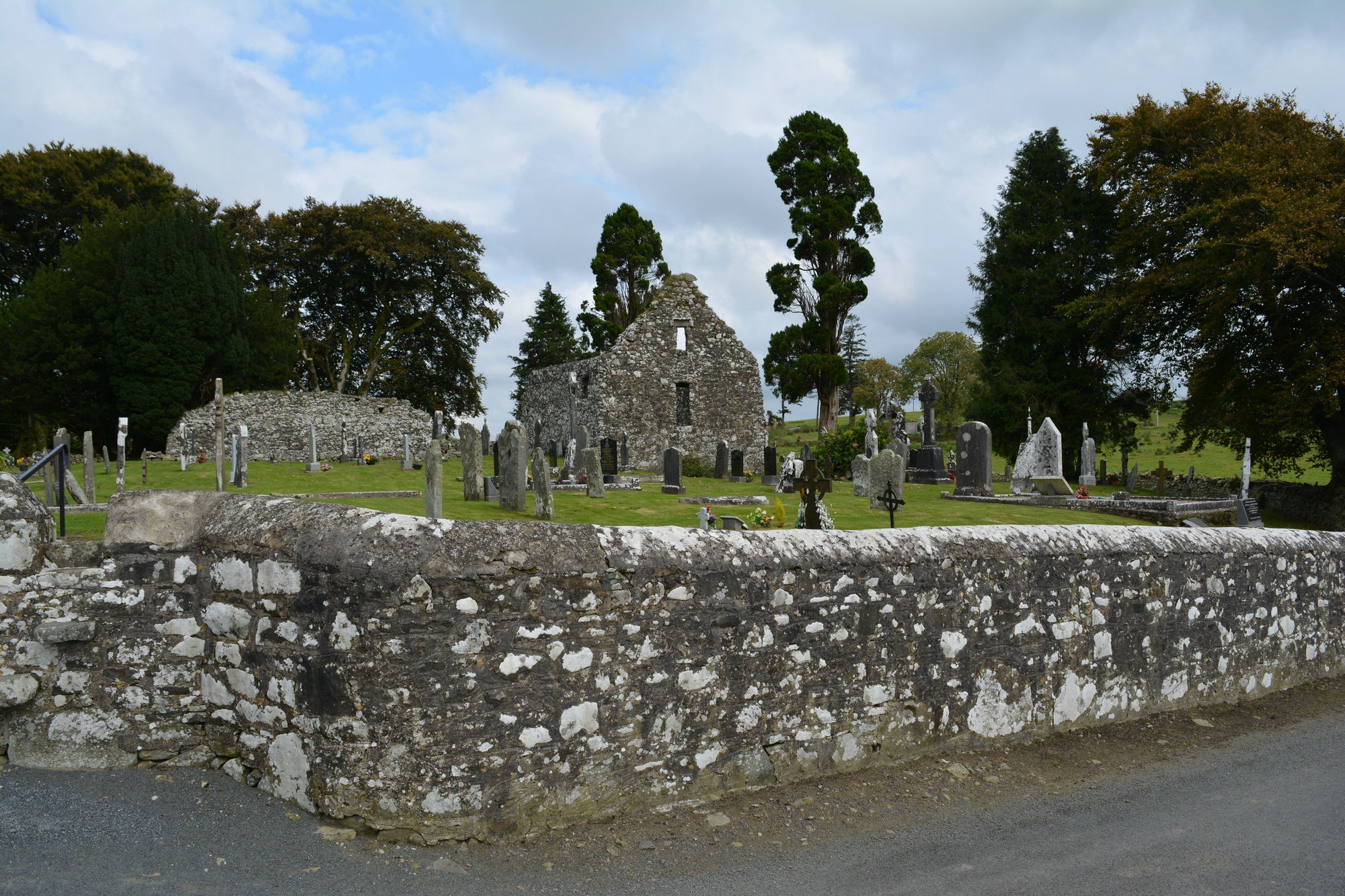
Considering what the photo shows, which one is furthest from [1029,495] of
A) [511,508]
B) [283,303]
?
[283,303]

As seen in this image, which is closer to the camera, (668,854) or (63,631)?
(668,854)

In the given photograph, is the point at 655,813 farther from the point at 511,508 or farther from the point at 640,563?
the point at 511,508

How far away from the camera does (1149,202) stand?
23266 millimetres

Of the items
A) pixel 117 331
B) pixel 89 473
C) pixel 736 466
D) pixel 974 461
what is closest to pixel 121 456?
pixel 89 473

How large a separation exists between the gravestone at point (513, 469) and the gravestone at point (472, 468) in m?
1.52

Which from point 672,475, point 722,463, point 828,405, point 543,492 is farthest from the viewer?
point 828,405

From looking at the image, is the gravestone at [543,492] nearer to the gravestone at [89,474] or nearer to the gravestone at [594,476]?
the gravestone at [594,476]

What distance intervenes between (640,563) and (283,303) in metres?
37.5

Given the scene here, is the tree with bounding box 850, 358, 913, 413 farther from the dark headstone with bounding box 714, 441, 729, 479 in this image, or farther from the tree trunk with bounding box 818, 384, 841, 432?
the dark headstone with bounding box 714, 441, 729, 479

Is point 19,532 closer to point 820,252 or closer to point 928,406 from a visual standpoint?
point 928,406

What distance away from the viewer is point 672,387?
Answer: 28516 millimetres

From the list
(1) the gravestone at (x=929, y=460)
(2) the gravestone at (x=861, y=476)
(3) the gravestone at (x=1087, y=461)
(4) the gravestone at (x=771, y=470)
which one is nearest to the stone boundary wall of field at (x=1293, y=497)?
(3) the gravestone at (x=1087, y=461)

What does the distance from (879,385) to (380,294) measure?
40403mm

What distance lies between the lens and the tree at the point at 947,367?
59281 millimetres
